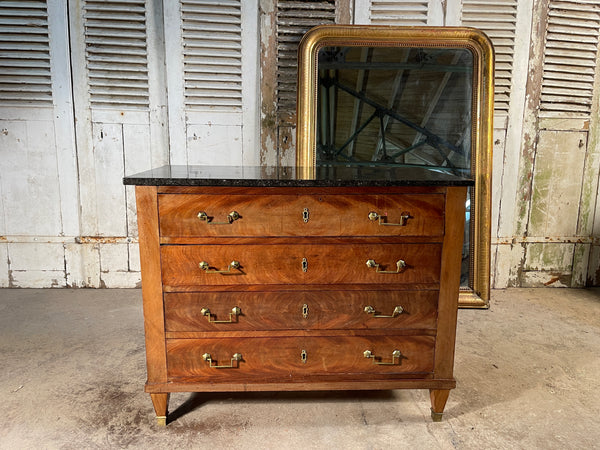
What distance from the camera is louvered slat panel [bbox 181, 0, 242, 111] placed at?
3.06 meters

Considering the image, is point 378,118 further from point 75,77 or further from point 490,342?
point 75,77

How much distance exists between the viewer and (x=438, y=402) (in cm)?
186

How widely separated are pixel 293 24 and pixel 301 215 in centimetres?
193

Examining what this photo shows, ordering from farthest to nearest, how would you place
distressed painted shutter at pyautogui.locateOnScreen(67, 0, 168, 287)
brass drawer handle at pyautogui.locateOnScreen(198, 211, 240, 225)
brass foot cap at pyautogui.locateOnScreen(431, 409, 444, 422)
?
distressed painted shutter at pyautogui.locateOnScreen(67, 0, 168, 287)
brass foot cap at pyautogui.locateOnScreen(431, 409, 444, 422)
brass drawer handle at pyautogui.locateOnScreen(198, 211, 240, 225)

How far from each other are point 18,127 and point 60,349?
1701 mm

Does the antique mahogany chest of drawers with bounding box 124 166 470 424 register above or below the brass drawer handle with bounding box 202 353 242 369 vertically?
above

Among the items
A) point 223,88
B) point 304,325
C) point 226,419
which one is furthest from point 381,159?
point 226,419

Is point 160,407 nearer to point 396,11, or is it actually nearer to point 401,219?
point 401,219

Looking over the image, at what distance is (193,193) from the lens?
1652mm

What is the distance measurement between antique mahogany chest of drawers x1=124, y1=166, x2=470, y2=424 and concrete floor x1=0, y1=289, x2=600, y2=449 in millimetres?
171

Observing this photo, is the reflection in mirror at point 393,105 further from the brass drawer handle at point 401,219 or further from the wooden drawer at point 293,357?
the wooden drawer at point 293,357

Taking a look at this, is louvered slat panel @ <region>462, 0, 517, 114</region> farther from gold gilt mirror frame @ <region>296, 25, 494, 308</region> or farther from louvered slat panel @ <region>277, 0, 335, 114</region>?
louvered slat panel @ <region>277, 0, 335, 114</region>

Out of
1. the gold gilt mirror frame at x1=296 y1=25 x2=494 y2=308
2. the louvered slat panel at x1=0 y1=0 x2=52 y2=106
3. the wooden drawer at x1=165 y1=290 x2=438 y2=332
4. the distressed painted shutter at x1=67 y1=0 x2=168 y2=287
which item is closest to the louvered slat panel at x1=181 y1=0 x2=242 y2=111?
the distressed painted shutter at x1=67 y1=0 x2=168 y2=287

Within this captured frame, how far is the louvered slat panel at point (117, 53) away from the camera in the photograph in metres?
Result: 3.05
